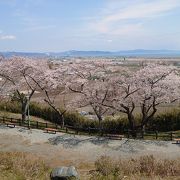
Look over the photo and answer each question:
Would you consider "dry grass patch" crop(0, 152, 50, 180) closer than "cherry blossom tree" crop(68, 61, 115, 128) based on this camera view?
Yes

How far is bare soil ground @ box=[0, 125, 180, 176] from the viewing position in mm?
26516

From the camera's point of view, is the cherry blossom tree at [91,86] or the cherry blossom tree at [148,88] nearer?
the cherry blossom tree at [148,88]

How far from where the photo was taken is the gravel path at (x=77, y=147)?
26.8 m

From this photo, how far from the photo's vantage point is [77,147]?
96.4 ft

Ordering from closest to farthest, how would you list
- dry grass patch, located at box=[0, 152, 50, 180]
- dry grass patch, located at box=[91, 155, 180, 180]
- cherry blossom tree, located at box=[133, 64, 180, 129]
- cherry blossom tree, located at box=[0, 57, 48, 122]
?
1. dry grass patch, located at box=[0, 152, 50, 180]
2. dry grass patch, located at box=[91, 155, 180, 180]
3. cherry blossom tree, located at box=[133, 64, 180, 129]
4. cherry blossom tree, located at box=[0, 57, 48, 122]

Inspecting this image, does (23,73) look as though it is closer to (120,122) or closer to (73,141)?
(120,122)

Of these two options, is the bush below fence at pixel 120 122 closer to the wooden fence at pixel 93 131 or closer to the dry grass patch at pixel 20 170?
the wooden fence at pixel 93 131

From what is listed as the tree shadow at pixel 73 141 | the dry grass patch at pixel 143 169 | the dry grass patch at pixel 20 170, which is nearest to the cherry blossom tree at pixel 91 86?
the tree shadow at pixel 73 141

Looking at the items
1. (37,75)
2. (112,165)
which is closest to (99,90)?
(37,75)

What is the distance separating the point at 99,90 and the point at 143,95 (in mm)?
5116

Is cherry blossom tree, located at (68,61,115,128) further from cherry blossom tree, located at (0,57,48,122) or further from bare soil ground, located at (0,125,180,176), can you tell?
bare soil ground, located at (0,125,180,176)

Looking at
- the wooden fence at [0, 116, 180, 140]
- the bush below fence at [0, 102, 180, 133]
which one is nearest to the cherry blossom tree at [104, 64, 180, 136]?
the wooden fence at [0, 116, 180, 140]

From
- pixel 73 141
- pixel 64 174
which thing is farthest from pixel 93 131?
pixel 64 174

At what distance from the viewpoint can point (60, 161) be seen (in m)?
25.6
